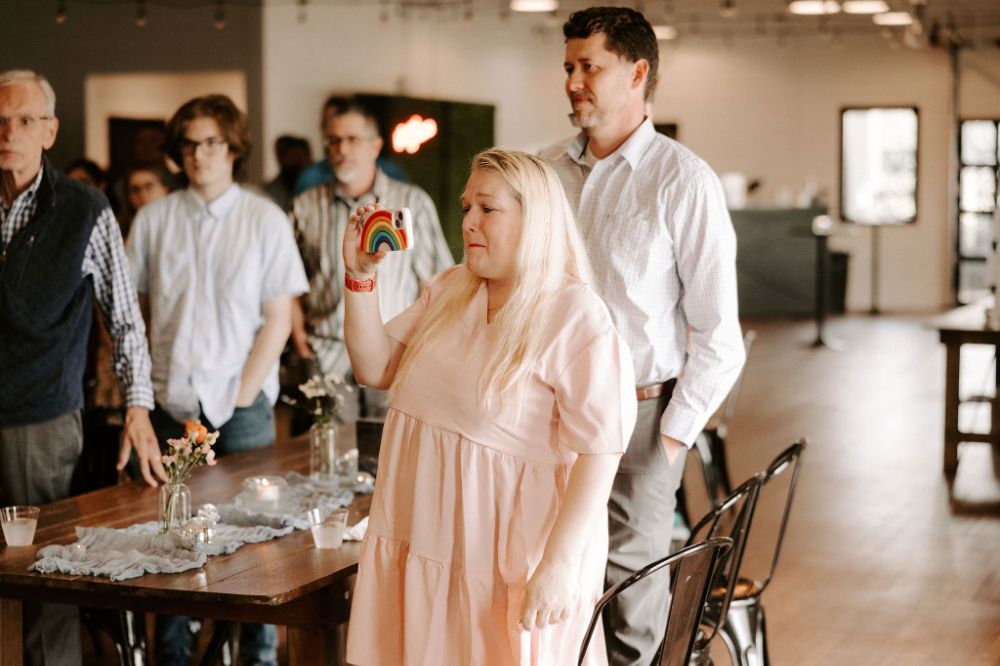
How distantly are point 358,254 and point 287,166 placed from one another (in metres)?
6.98

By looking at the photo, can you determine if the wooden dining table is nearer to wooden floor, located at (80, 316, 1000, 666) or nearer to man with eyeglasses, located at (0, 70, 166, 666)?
man with eyeglasses, located at (0, 70, 166, 666)

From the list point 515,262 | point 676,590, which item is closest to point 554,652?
point 676,590

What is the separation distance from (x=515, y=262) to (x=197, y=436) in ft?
2.88

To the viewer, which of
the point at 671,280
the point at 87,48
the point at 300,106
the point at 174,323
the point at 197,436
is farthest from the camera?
the point at 300,106

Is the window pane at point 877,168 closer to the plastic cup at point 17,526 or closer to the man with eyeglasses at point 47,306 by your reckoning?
the man with eyeglasses at point 47,306

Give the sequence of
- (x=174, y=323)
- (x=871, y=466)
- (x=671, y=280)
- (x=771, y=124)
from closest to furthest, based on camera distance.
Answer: (x=671, y=280) → (x=174, y=323) → (x=871, y=466) → (x=771, y=124)

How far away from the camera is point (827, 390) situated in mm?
10234

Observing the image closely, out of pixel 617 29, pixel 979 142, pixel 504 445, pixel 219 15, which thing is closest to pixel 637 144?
pixel 617 29

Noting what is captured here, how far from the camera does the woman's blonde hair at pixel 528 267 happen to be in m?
2.24

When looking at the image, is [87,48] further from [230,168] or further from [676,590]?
[676,590]

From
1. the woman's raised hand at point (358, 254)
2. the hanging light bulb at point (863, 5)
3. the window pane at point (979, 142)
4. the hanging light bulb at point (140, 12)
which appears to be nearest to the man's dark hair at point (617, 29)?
the woman's raised hand at point (358, 254)

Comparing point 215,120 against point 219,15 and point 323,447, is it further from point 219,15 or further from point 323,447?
point 219,15

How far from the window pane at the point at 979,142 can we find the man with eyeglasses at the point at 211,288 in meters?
14.8

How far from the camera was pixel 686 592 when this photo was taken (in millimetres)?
2377
